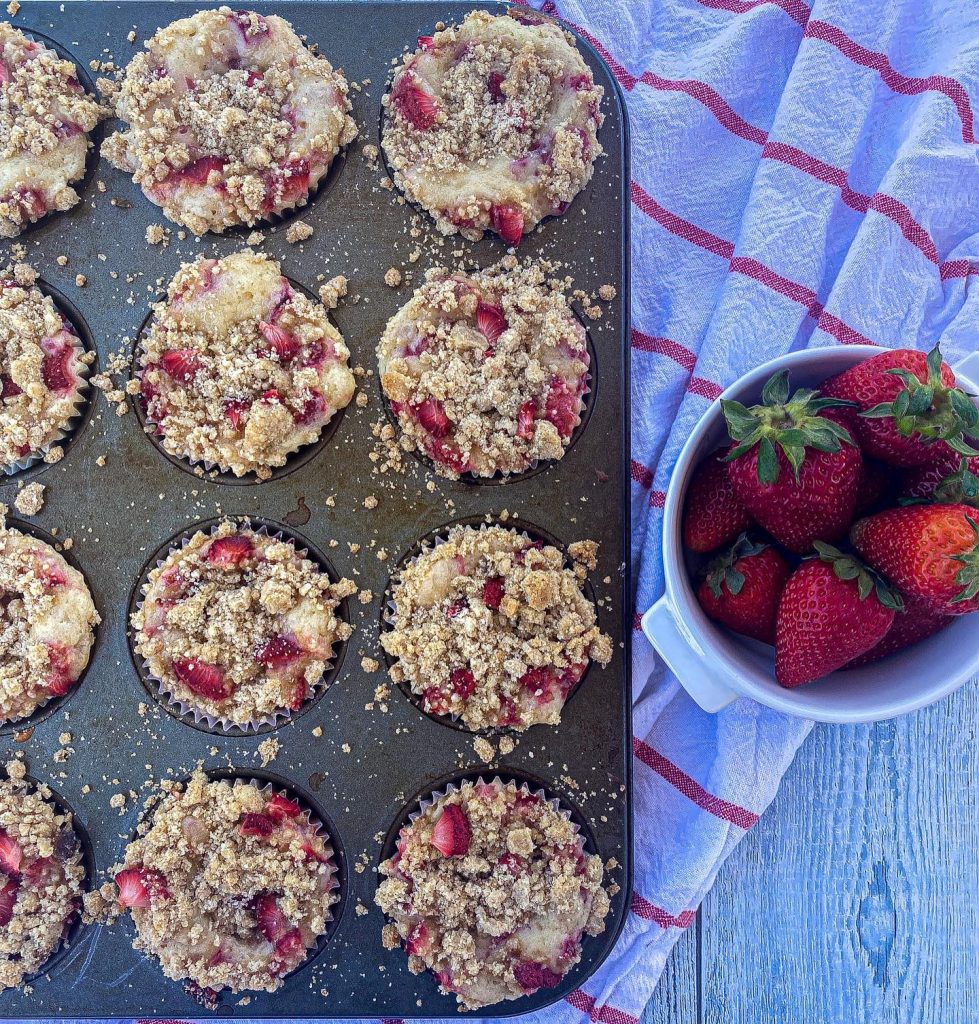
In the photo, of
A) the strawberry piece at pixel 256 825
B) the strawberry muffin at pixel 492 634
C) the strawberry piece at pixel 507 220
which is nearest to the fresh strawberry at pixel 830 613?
the strawberry muffin at pixel 492 634

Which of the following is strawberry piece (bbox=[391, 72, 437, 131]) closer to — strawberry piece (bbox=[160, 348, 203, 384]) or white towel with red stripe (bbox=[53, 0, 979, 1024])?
white towel with red stripe (bbox=[53, 0, 979, 1024])

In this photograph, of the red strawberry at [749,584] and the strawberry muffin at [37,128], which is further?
the strawberry muffin at [37,128]

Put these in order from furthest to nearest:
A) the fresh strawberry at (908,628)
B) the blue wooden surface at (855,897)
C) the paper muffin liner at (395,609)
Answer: the blue wooden surface at (855,897)
the paper muffin liner at (395,609)
the fresh strawberry at (908,628)

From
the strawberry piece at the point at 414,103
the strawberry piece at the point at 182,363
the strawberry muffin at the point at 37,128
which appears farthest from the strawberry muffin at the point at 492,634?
the strawberry muffin at the point at 37,128

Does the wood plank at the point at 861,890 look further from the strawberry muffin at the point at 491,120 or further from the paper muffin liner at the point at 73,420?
the paper muffin liner at the point at 73,420

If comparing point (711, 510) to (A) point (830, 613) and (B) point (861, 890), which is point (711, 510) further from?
(B) point (861, 890)

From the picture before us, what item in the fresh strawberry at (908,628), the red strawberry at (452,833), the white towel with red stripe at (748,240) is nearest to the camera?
the fresh strawberry at (908,628)

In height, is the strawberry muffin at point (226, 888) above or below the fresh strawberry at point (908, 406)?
below

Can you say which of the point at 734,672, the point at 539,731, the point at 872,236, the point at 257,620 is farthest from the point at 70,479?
the point at 872,236

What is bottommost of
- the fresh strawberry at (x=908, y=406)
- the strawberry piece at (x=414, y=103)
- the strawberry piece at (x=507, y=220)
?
the strawberry piece at (x=507, y=220)
